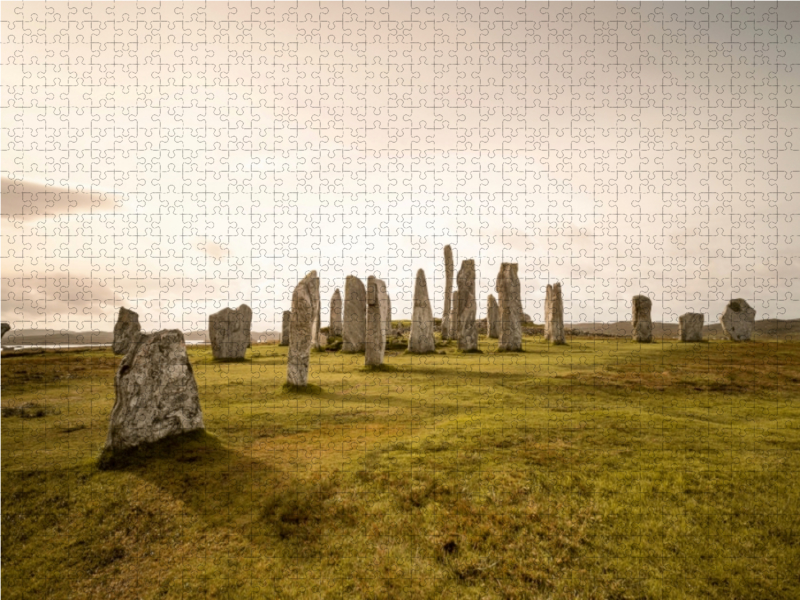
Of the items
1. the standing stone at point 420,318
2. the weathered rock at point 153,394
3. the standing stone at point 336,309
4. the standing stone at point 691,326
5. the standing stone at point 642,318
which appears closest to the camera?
the weathered rock at point 153,394

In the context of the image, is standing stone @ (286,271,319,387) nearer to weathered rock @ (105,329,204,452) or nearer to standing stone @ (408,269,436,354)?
weathered rock @ (105,329,204,452)

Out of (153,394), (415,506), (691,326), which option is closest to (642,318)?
(691,326)

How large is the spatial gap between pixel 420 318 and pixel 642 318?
19.7 meters

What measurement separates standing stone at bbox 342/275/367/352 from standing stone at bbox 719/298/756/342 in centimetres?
3149

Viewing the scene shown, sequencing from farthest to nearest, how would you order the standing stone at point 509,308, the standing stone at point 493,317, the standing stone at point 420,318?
the standing stone at point 493,317, the standing stone at point 509,308, the standing stone at point 420,318

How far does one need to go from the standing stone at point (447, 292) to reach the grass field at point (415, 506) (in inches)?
1243

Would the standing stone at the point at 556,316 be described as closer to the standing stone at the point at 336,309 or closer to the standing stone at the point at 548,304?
the standing stone at the point at 548,304

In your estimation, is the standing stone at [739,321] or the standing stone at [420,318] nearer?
the standing stone at [420,318]

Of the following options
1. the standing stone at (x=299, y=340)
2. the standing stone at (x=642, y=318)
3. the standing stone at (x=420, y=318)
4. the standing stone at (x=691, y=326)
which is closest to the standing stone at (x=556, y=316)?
the standing stone at (x=642, y=318)

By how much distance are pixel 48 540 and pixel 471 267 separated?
93.3 feet

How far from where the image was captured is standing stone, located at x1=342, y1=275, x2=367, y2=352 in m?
31.9

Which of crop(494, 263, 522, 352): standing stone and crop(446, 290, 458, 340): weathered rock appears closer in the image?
crop(494, 263, 522, 352): standing stone

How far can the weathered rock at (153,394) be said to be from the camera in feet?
31.2

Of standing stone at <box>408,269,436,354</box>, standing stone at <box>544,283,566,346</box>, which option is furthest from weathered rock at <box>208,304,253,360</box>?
standing stone at <box>544,283,566,346</box>
